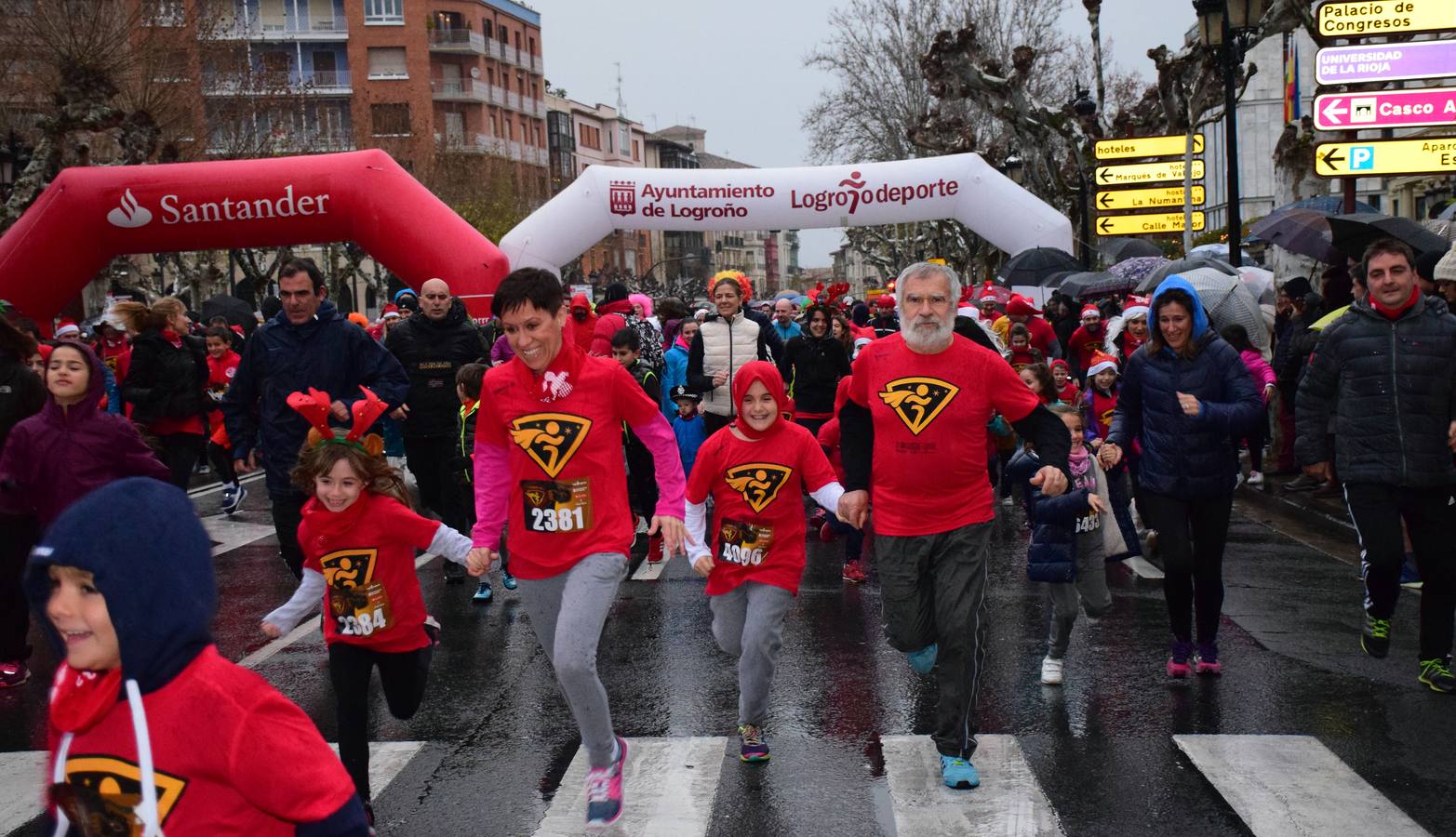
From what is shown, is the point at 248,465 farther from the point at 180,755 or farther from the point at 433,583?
the point at 180,755

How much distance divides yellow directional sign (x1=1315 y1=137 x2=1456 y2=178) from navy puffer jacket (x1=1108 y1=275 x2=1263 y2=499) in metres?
12.6

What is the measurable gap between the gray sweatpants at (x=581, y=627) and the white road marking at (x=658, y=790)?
0.23 metres

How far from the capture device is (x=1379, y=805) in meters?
5.06

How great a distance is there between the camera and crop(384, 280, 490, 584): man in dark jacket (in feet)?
32.5

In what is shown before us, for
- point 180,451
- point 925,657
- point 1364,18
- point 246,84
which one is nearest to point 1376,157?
point 1364,18

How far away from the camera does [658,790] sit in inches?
213

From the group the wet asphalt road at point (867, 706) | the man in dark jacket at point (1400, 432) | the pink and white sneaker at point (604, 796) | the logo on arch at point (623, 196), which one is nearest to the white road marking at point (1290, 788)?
the wet asphalt road at point (867, 706)

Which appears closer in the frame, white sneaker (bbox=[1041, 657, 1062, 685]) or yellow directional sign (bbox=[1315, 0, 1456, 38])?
white sneaker (bbox=[1041, 657, 1062, 685])

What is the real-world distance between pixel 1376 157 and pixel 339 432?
16211 mm

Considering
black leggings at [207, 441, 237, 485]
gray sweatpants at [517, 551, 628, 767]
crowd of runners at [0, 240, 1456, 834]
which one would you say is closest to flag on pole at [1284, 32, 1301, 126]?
crowd of runners at [0, 240, 1456, 834]

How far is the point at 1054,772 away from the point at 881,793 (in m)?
0.71

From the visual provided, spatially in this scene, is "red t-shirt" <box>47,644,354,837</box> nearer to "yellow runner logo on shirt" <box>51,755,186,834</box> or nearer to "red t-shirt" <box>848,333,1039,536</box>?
"yellow runner logo on shirt" <box>51,755,186,834</box>

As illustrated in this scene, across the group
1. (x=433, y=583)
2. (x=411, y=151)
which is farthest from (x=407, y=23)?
(x=433, y=583)

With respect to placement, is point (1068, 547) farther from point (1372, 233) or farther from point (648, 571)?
point (1372, 233)
